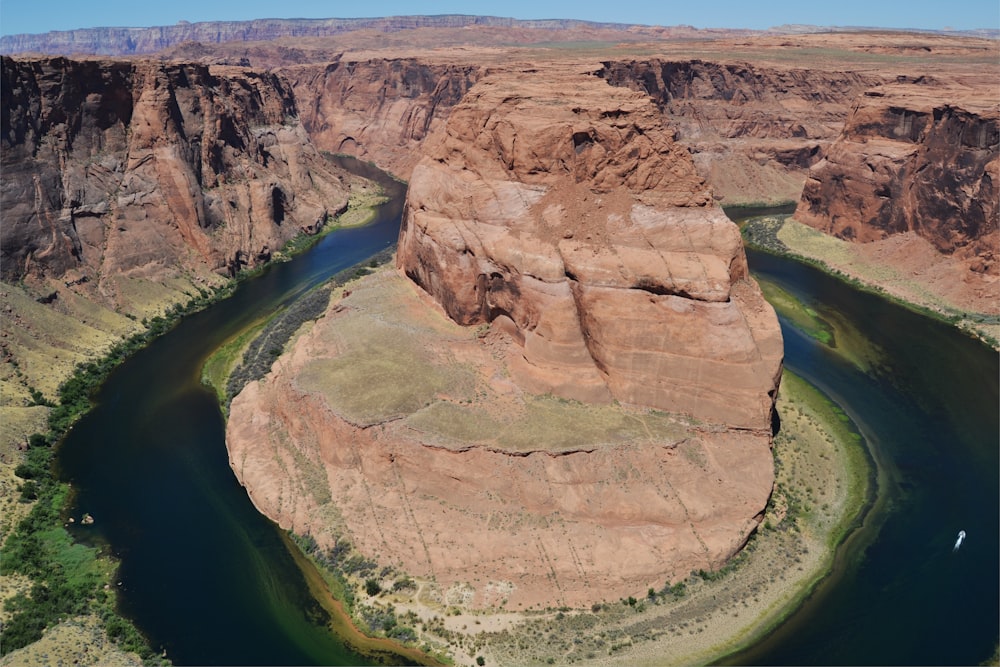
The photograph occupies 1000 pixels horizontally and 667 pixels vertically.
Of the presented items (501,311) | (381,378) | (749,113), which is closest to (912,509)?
(501,311)

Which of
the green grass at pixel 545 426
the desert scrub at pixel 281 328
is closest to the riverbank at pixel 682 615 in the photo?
the green grass at pixel 545 426

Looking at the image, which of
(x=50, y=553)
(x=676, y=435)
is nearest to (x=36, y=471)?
(x=50, y=553)

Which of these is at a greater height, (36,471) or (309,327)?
(309,327)

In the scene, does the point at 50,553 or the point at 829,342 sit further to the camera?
the point at 829,342

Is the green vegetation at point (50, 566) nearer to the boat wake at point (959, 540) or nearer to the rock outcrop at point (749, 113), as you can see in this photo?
the boat wake at point (959, 540)

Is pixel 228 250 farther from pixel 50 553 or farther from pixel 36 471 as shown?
pixel 50 553
